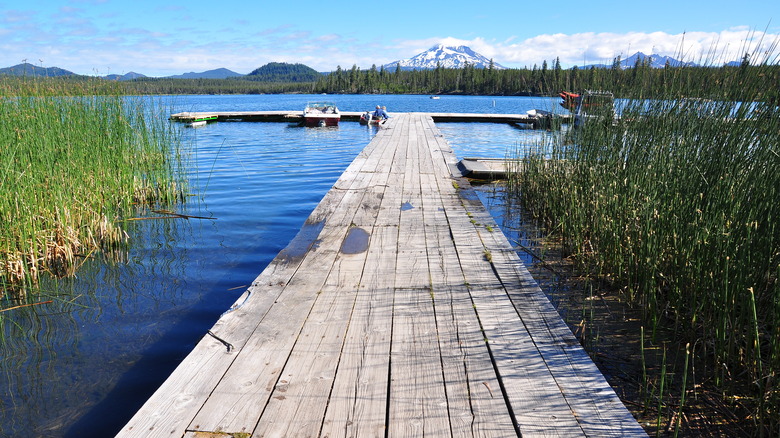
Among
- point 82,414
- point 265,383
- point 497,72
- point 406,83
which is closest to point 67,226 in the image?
point 82,414

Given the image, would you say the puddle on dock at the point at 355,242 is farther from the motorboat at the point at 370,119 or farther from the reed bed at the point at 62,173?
the motorboat at the point at 370,119

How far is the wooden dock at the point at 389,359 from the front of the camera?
5.20ft

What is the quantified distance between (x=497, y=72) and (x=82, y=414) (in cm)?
8523

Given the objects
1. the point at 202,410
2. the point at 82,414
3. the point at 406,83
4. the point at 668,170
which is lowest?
the point at 82,414

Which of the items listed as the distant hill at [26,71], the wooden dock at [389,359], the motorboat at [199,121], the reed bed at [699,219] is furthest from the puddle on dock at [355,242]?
the motorboat at [199,121]

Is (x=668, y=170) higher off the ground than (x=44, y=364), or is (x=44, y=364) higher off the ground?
(x=668, y=170)

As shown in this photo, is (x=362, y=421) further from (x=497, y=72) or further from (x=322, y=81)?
(x=322, y=81)

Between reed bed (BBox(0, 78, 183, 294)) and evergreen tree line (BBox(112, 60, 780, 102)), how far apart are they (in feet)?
4.21

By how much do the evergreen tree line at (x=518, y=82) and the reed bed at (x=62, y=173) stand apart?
1.28 meters

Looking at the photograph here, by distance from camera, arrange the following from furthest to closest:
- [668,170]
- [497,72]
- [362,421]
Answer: [497,72] → [668,170] → [362,421]

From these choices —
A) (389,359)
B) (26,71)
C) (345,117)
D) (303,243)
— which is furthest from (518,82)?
(389,359)

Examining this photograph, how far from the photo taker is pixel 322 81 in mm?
94562

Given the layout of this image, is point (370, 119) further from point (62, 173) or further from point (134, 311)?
point (134, 311)

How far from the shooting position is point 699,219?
2645 millimetres
